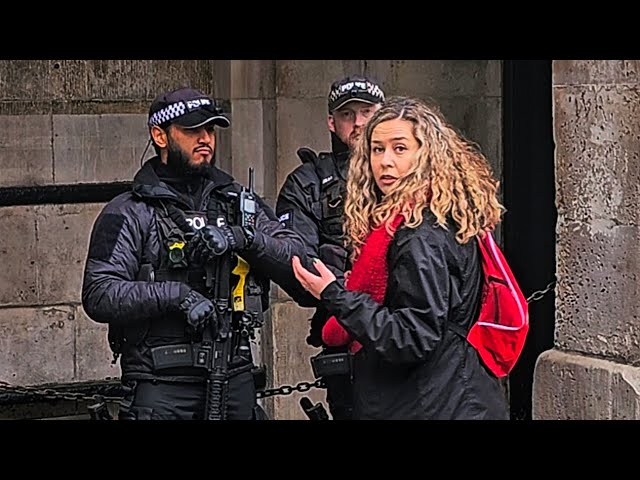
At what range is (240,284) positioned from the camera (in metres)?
5.05

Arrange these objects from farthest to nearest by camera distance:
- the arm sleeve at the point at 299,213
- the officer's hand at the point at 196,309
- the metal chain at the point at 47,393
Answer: the metal chain at the point at 47,393 → the arm sleeve at the point at 299,213 → the officer's hand at the point at 196,309

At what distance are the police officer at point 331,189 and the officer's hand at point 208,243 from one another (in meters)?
0.81

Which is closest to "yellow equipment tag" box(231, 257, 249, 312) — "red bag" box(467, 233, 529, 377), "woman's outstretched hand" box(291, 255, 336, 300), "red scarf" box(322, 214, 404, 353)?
"woman's outstretched hand" box(291, 255, 336, 300)

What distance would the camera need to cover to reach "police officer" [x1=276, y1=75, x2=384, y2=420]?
559 cm

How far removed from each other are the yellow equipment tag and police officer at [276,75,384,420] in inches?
20.7

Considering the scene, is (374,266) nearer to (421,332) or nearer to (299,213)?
(421,332)

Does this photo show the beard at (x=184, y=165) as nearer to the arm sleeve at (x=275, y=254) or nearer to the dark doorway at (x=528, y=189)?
the arm sleeve at (x=275, y=254)

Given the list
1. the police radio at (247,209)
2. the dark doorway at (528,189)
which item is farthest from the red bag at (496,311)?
the dark doorway at (528,189)

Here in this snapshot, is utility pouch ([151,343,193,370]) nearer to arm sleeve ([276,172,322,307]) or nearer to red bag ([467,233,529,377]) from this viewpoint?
arm sleeve ([276,172,322,307])

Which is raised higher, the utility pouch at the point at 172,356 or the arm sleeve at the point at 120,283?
the arm sleeve at the point at 120,283

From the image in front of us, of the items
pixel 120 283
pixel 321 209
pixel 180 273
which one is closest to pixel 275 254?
pixel 180 273

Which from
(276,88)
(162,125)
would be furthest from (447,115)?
(162,125)

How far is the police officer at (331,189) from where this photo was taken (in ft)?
18.4
